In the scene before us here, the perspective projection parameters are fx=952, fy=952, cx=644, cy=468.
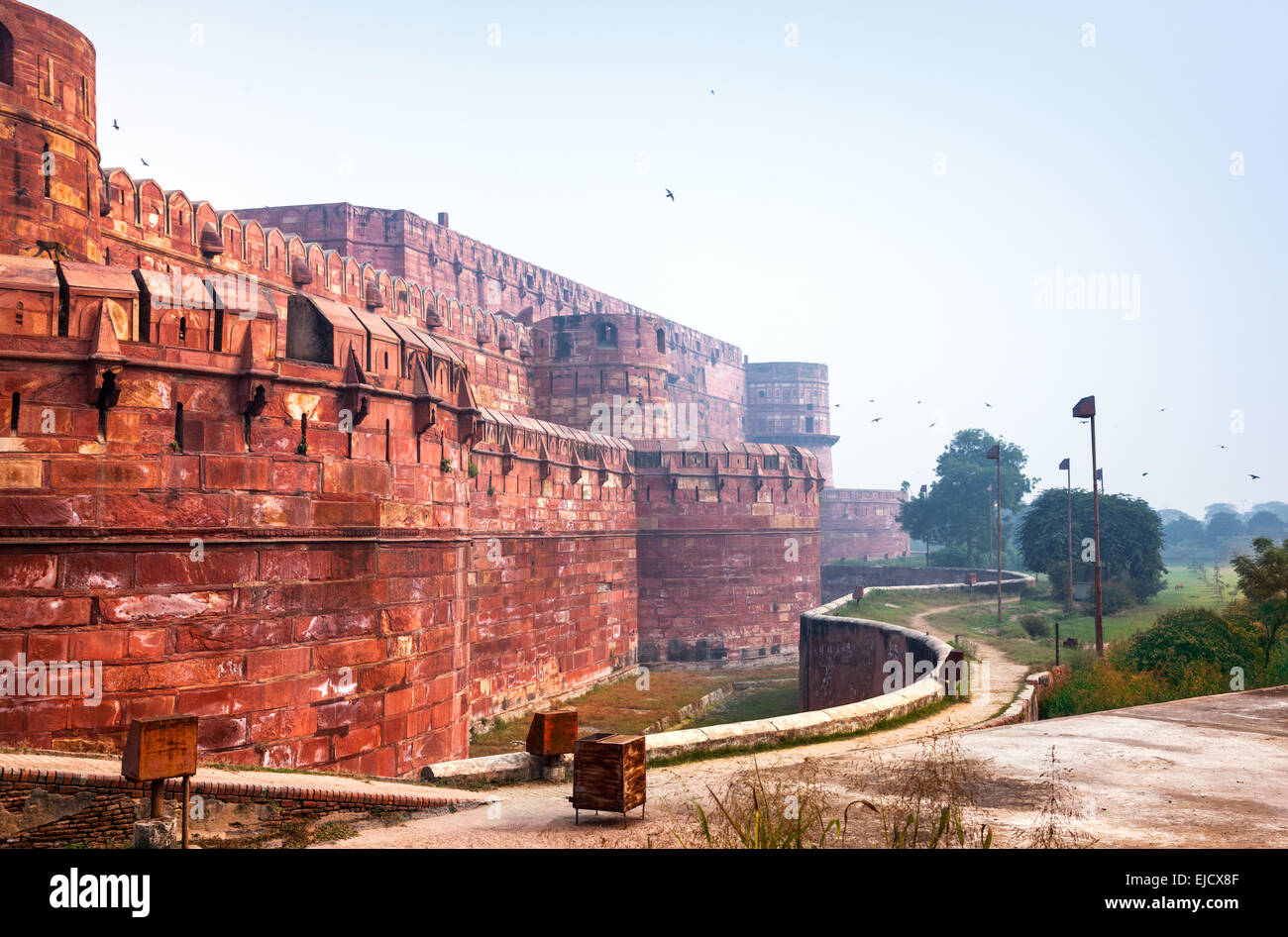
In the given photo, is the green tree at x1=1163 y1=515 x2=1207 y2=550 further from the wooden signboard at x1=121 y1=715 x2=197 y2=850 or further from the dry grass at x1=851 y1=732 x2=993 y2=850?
the wooden signboard at x1=121 y1=715 x2=197 y2=850

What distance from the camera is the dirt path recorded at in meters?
6.08

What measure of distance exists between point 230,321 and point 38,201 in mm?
6698

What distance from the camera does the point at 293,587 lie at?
870cm

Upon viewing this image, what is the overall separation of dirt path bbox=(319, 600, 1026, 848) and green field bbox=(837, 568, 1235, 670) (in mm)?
10682

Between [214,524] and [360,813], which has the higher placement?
[214,524]

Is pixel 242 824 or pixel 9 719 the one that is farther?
pixel 9 719

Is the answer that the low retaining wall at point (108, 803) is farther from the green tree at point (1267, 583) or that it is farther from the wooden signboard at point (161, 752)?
the green tree at point (1267, 583)

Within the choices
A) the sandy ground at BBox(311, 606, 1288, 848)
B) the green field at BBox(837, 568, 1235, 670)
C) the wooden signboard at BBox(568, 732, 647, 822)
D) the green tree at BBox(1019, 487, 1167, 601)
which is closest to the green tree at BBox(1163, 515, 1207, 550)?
the green tree at BBox(1019, 487, 1167, 601)

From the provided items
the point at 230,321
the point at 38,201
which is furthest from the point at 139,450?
the point at 38,201

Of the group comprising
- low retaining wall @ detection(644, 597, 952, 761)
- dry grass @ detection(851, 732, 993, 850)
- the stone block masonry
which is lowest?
low retaining wall @ detection(644, 597, 952, 761)

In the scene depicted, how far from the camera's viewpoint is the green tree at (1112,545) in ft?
123

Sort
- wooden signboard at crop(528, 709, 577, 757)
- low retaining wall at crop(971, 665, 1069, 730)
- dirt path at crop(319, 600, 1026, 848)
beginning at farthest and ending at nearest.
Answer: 1. low retaining wall at crop(971, 665, 1069, 730)
2. wooden signboard at crop(528, 709, 577, 757)
3. dirt path at crop(319, 600, 1026, 848)

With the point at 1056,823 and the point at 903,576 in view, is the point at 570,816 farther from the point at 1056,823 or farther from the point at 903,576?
the point at 903,576
